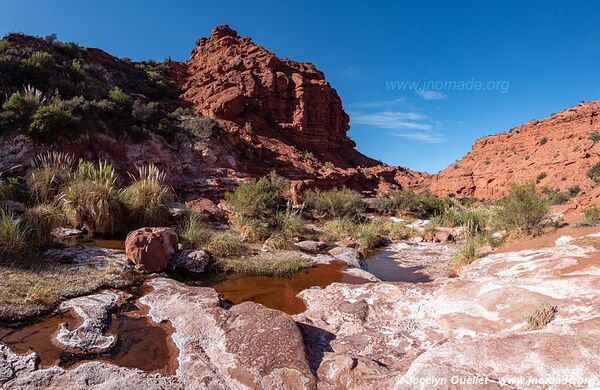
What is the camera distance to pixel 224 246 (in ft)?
27.3

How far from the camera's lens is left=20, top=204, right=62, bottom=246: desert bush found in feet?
20.2

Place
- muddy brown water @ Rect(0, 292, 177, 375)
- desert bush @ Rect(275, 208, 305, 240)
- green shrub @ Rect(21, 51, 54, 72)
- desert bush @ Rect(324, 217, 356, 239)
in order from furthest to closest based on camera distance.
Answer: green shrub @ Rect(21, 51, 54, 72), desert bush @ Rect(324, 217, 356, 239), desert bush @ Rect(275, 208, 305, 240), muddy brown water @ Rect(0, 292, 177, 375)

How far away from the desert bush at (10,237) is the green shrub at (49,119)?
11462mm

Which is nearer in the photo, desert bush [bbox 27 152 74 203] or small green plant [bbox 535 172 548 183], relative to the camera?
desert bush [bbox 27 152 74 203]

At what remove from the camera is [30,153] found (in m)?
14.3

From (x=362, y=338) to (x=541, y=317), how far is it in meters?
1.96

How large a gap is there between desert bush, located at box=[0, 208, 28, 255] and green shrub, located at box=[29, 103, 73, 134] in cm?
1146

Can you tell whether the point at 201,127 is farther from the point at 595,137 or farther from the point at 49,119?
the point at 595,137

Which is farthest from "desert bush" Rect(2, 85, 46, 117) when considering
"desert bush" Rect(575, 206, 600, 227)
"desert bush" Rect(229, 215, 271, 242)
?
"desert bush" Rect(575, 206, 600, 227)

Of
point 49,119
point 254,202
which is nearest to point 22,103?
point 49,119

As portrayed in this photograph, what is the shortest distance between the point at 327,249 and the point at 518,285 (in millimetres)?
6447

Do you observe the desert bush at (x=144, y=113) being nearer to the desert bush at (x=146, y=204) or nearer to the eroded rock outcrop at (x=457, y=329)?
the desert bush at (x=146, y=204)

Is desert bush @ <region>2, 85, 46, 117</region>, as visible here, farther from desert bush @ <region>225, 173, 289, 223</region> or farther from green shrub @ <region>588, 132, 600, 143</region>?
green shrub @ <region>588, 132, 600, 143</region>

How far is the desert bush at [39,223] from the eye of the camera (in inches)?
242
